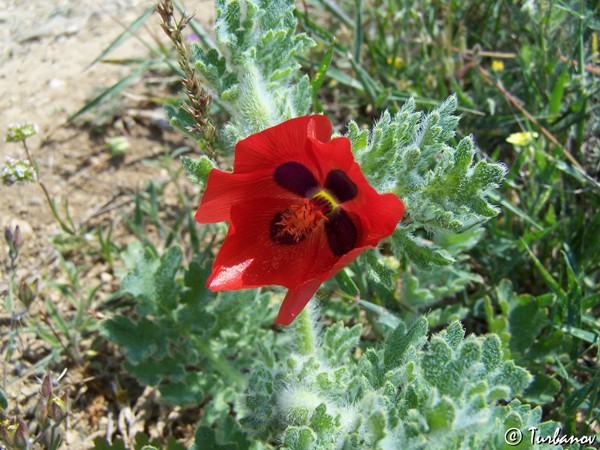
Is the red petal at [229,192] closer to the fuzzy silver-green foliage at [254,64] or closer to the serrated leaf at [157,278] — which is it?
the fuzzy silver-green foliage at [254,64]

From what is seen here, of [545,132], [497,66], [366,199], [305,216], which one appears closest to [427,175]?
[366,199]

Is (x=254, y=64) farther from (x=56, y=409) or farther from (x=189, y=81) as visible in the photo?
(x=56, y=409)

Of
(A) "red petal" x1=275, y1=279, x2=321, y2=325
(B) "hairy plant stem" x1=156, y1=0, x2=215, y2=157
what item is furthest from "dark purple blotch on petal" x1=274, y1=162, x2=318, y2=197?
(A) "red petal" x1=275, y1=279, x2=321, y2=325

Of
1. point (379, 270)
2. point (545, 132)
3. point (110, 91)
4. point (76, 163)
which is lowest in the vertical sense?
point (545, 132)

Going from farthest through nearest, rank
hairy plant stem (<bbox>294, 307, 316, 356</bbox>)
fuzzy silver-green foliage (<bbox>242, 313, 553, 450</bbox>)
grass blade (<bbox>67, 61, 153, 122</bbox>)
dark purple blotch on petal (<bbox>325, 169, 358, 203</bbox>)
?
grass blade (<bbox>67, 61, 153, 122</bbox>) → hairy plant stem (<bbox>294, 307, 316, 356</bbox>) → dark purple blotch on petal (<bbox>325, 169, 358, 203</bbox>) → fuzzy silver-green foliage (<bbox>242, 313, 553, 450</bbox>)

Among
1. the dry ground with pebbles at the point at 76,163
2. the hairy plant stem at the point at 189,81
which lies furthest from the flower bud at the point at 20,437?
the hairy plant stem at the point at 189,81

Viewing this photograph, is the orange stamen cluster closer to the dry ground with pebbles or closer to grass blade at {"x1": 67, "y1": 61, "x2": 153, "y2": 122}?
the dry ground with pebbles

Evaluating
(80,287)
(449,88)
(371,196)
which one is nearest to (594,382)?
(371,196)
